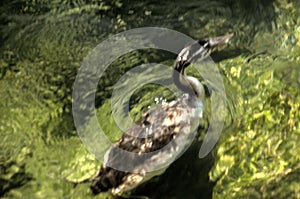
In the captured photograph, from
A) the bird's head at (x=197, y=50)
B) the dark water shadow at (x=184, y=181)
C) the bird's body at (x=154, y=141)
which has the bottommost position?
the dark water shadow at (x=184, y=181)

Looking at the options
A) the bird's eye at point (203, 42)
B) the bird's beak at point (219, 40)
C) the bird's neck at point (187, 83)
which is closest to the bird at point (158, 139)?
the bird's neck at point (187, 83)

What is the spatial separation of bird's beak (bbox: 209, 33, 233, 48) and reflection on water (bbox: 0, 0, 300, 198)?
7 cm

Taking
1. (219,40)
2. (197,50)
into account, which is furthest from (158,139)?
(219,40)

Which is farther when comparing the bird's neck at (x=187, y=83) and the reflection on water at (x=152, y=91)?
the bird's neck at (x=187, y=83)

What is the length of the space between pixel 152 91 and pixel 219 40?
799 millimetres

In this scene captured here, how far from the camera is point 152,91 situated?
12.0 ft

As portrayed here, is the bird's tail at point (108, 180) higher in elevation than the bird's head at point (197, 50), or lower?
lower

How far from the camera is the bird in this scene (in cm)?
302

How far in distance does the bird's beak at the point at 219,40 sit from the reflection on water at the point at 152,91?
2.8 inches

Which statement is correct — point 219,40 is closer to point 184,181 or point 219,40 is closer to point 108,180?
point 184,181

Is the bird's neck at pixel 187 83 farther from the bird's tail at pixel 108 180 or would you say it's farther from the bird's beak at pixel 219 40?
the bird's tail at pixel 108 180

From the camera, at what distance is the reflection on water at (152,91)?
3.09m

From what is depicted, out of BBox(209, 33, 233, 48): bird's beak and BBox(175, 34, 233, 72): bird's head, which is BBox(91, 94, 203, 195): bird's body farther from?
BBox(209, 33, 233, 48): bird's beak

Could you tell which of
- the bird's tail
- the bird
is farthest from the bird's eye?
the bird's tail
